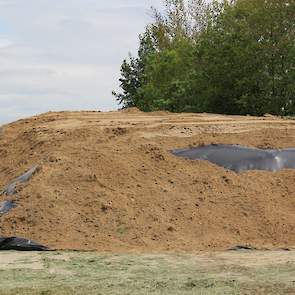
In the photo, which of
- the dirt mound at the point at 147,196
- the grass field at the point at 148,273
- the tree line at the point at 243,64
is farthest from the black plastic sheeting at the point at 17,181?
the tree line at the point at 243,64

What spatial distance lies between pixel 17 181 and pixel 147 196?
7.01ft

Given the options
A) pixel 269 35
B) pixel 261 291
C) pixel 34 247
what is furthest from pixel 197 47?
pixel 261 291

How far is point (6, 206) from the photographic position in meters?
8.69

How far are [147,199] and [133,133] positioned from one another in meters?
2.52

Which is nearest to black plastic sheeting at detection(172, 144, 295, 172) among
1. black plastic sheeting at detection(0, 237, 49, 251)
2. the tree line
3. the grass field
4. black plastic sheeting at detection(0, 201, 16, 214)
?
the grass field

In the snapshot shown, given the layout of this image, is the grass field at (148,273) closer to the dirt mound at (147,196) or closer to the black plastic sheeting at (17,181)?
the dirt mound at (147,196)

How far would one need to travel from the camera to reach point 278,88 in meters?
19.6

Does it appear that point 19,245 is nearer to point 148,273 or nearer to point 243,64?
point 148,273

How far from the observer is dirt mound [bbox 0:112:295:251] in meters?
7.92

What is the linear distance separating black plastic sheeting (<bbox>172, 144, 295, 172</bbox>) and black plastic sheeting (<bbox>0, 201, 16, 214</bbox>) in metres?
2.61

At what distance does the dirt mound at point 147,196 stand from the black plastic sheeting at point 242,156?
0.17 meters

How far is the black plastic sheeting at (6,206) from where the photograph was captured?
8570 mm

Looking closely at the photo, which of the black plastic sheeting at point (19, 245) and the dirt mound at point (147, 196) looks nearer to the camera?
the black plastic sheeting at point (19, 245)

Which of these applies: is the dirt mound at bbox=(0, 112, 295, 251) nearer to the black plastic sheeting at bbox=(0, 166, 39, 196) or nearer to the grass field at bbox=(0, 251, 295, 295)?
the black plastic sheeting at bbox=(0, 166, 39, 196)
